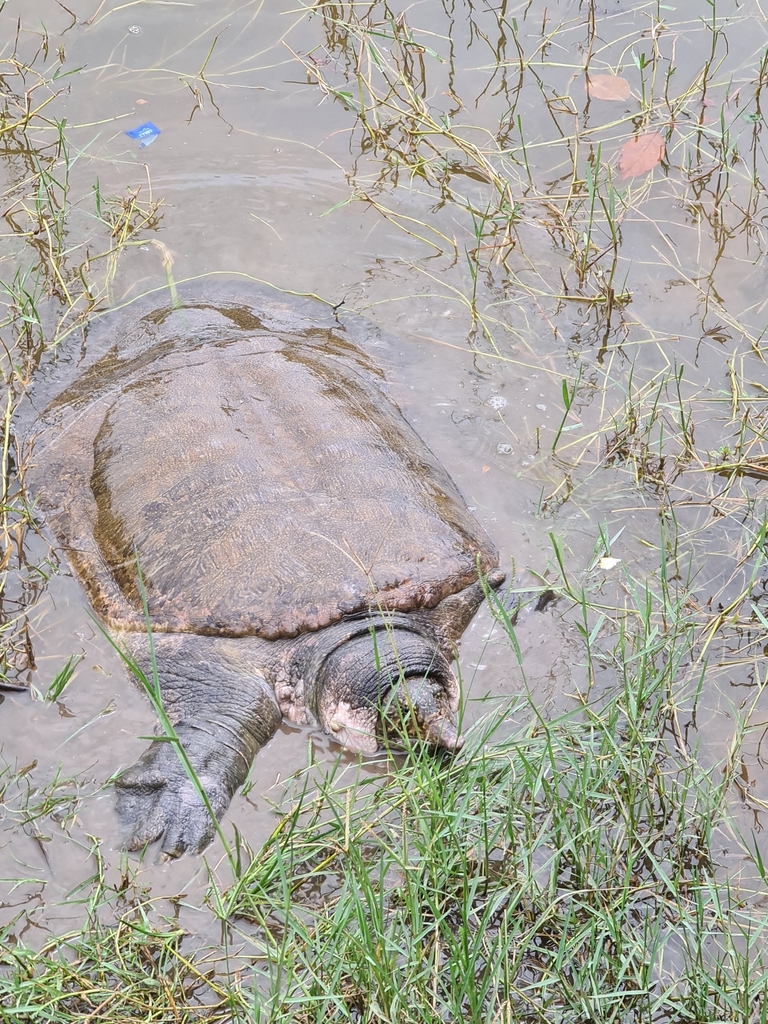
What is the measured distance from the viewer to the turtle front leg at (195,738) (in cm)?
273

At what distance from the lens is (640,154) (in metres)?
4.89

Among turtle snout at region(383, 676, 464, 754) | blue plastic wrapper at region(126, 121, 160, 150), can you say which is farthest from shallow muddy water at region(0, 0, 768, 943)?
turtle snout at region(383, 676, 464, 754)

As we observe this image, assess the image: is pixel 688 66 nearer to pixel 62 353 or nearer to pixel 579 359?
pixel 579 359

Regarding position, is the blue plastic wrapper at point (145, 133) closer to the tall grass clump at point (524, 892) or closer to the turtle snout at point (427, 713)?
the turtle snout at point (427, 713)

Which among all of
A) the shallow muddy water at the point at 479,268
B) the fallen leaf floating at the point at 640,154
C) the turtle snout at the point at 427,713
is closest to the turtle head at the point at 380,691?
the turtle snout at the point at 427,713

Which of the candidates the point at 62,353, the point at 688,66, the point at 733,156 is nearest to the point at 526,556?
the point at 62,353

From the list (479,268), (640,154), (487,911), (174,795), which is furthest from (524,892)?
(640,154)

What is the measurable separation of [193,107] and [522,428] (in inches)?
104

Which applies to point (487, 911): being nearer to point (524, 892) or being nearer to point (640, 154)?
point (524, 892)

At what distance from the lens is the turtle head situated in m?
2.92

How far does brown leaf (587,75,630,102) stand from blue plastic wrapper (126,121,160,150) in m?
2.26

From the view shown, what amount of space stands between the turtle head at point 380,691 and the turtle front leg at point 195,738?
8.9 inches

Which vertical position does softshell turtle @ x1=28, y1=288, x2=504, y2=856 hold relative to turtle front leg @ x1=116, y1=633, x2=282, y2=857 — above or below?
above

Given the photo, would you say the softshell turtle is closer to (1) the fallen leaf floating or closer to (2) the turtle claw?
(2) the turtle claw
